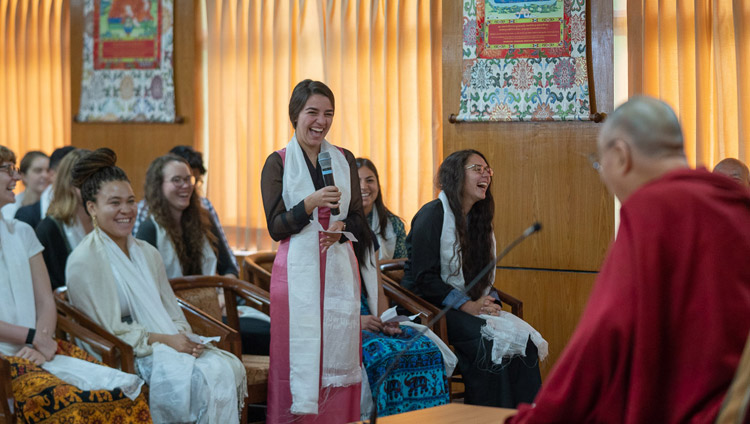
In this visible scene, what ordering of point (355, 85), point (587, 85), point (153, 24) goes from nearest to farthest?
1. point (587, 85)
2. point (355, 85)
3. point (153, 24)

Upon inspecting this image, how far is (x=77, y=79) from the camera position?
7.66 m

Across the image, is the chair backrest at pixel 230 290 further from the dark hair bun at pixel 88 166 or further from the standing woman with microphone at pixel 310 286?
the dark hair bun at pixel 88 166

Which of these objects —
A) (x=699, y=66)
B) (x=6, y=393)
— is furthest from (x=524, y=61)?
(x=6, y=393)

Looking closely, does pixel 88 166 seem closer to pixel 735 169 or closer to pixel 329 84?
pixel 329 84

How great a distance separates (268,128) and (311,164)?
11.2 feet

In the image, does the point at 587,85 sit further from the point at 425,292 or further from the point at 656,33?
the point at 425,292

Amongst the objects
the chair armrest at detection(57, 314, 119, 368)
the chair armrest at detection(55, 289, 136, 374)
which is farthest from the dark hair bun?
the chair armrest at detection(57, 314, 119, 368)

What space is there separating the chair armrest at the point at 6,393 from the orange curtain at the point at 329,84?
3.69 meters

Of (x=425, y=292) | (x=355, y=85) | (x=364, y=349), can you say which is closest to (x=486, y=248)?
(x=425, y=292)

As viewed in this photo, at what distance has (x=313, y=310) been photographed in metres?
3.79

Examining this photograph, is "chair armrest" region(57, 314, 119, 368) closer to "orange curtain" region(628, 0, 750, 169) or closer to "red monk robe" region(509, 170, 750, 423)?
"red monk robe" region(509, 170, 750, 423)

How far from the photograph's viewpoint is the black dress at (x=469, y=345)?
4480mm

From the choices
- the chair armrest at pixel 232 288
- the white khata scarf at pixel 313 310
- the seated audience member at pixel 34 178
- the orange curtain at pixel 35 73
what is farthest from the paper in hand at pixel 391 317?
the orange curtain at pixel 35 73

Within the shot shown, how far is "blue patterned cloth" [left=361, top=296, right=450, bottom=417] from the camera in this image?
4172 millimetres
